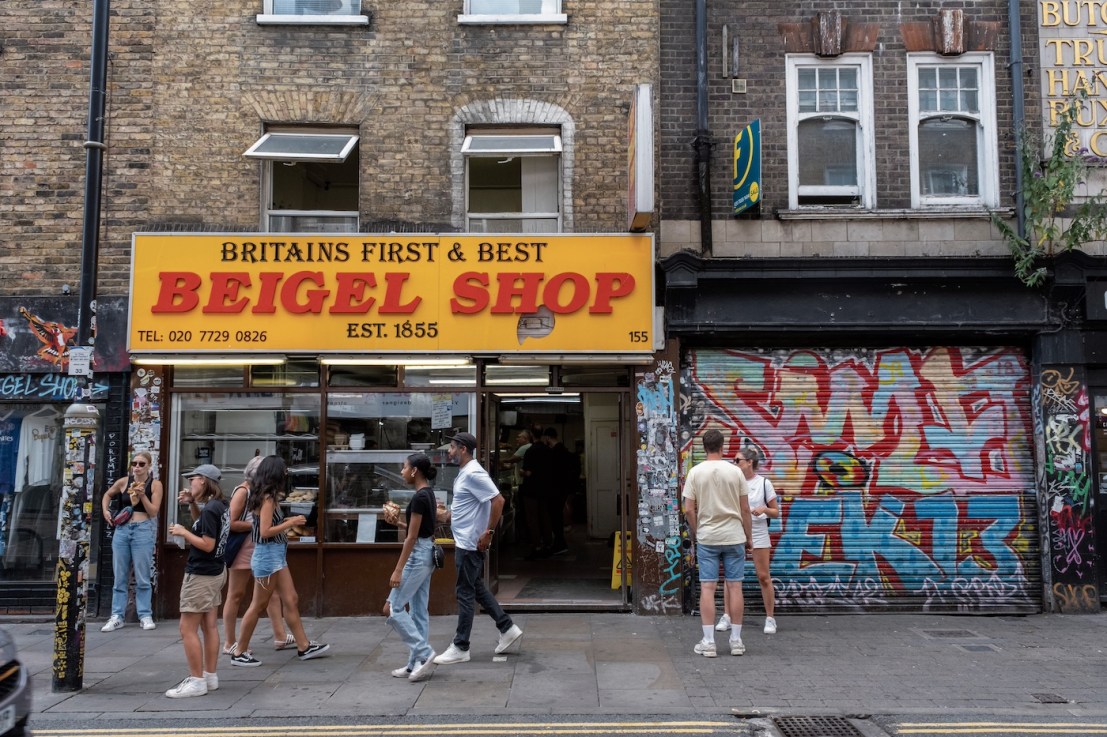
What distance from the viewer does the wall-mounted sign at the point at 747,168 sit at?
9.07 metres

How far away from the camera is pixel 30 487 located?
9.84 metres

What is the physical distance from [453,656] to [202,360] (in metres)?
4.50

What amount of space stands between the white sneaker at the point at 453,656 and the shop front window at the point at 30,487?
5323 millimetres

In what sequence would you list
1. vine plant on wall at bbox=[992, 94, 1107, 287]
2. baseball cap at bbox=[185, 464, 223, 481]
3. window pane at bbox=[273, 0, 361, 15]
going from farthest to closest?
window pane at bbox=[273, 0, 361, 15]
vine plant on wall at bbox=[992, 94, 1107, 287]
baseball cap at bbox=[185, 464, 223, 481]

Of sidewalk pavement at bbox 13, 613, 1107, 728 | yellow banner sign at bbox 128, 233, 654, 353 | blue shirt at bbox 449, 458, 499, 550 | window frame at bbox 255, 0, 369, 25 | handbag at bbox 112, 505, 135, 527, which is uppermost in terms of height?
window frame at bbox 255, 0, 369, 25

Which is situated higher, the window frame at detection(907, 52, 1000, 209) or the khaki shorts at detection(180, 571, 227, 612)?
the window frame at detection(907, 52, 1000, 209)

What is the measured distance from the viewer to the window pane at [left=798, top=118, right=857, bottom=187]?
1003 cm

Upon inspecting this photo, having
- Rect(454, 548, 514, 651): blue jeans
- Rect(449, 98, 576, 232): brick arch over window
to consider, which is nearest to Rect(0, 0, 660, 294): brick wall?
Rect(449, 98, 576, 232): brick arch over window

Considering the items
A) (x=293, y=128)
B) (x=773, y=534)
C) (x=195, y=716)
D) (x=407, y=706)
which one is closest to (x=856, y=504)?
(x=773, y=534)

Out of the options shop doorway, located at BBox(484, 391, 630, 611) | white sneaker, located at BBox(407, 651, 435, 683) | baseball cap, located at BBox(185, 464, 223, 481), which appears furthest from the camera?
shop doorway, located at BBox(484, 391, 630, 611)

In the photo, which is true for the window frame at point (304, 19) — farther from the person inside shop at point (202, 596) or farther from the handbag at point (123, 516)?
the person inside shop at point (202, 596)

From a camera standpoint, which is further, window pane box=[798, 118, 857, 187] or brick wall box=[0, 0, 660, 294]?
window pane box=[798, 118, 857, 187]

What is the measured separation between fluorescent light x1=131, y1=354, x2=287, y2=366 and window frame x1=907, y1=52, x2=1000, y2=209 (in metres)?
7.64

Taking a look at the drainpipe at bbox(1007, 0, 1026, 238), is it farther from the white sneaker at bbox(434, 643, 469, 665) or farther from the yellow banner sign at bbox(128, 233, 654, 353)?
the white sneaker at bbox(434, 643, 469, 665)
